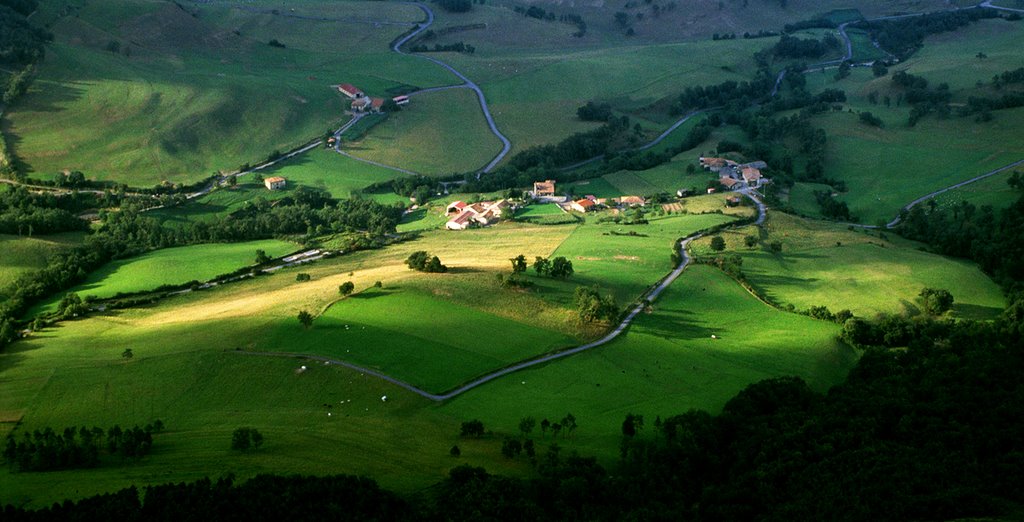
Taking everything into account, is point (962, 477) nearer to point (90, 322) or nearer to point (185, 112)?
point (90, 322)

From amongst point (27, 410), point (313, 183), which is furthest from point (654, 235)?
point (27, 410)

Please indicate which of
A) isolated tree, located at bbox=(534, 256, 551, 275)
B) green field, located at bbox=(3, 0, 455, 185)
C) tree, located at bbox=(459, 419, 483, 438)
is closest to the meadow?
tree, located at bbox=(459, 419, 483, 438)

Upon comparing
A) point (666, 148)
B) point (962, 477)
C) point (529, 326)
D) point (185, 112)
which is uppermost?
point (185, 112)

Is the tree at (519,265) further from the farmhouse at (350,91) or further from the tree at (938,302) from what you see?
the farmhouse at (350,91)

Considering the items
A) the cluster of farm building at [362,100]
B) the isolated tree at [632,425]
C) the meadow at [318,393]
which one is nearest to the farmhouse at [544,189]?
the cluster of farm building at [362,100]

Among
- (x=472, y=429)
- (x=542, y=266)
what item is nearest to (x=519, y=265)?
(x=542, y=266)

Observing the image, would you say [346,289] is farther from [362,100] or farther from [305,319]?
[362,100]

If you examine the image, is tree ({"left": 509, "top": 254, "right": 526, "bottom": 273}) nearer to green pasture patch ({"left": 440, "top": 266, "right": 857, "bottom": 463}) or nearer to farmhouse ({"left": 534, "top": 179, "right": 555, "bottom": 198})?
green pasture patch ({"left": 440, "top": 266, "right": 857, "bottom": 463})
